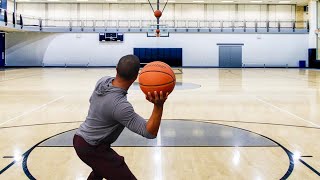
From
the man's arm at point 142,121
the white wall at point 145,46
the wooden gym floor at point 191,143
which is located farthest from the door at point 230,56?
the man's arm at point 142,121

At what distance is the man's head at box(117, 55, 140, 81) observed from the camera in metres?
2.64

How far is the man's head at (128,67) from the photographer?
8.66 feet

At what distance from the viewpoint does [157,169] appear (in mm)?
4180

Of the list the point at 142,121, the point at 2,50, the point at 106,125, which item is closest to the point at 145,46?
the point at 2,50

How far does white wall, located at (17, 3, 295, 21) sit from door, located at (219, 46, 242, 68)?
3747 mm

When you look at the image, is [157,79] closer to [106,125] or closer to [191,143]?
[106,125]

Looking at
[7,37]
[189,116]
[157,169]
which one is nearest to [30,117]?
[189,116]

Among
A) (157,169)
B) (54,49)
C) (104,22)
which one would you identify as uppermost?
(104,22)

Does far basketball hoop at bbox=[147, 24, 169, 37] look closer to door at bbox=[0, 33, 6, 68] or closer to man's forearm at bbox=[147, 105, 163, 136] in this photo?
door at bbox=[0, 33, 6, 68]

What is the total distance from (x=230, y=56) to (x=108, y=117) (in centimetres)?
3524

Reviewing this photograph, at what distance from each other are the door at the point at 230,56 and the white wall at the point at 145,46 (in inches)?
19.6

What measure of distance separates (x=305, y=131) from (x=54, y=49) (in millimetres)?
32513

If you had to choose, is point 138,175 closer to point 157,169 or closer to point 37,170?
point 157,169

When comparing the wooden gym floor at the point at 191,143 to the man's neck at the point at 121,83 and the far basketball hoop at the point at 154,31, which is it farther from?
the far basketball hoop at the point at 154,31
